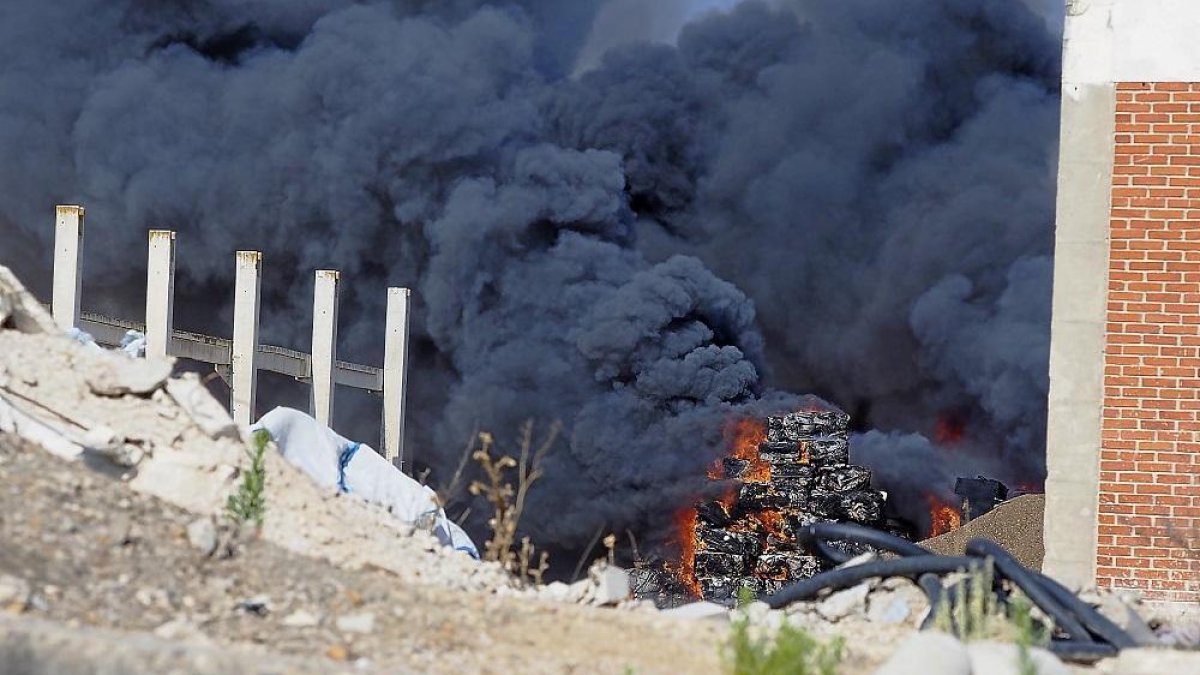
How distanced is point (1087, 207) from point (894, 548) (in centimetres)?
217

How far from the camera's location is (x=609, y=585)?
586 centimetres

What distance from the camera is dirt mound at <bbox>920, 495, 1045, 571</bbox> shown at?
474 inches

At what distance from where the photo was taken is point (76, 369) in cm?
653

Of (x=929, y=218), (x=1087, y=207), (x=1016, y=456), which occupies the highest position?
(x=929, y=218)

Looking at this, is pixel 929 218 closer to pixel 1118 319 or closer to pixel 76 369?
pixel 1118 319

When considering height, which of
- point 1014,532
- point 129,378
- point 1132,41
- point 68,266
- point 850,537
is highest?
point 1132,41

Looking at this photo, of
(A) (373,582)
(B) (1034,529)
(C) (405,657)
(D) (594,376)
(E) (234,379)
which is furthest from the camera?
(D) (594,376)

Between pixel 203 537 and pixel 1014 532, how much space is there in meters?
8.71

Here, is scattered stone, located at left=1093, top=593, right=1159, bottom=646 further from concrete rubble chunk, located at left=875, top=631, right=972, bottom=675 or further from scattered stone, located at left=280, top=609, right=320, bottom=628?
scattered stone, located at left=280, top=609, right=320, bottom=628

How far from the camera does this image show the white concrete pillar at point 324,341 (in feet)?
46.9

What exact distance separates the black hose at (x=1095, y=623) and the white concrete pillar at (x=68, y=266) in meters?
9.40

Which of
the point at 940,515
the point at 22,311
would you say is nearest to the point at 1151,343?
the point at 22,311

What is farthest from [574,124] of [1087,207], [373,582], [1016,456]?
[373,582]

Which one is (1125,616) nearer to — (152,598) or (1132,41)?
(1132,41)
